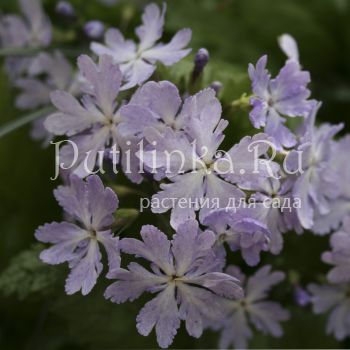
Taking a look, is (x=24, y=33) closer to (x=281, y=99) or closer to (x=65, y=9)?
(x=65, y=9)

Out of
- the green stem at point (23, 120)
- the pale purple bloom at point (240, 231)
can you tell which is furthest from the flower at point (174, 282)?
the green stem at point (23, 120)

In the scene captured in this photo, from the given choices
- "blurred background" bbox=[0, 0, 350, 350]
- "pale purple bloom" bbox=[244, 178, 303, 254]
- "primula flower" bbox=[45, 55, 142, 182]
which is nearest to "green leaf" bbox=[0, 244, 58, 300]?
"blurred background" bbox=[0, 0, 350, 350]

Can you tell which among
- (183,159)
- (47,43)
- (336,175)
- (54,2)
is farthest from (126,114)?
(54,2)

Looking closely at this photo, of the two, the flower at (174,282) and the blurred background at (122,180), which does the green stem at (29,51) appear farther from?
the flower at (174,282)

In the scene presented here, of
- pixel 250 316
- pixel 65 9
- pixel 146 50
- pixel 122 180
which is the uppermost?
pixel 65 9

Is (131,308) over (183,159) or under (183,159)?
under

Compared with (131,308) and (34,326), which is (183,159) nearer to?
(131,308)

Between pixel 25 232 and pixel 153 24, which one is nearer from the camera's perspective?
pixel 153 24

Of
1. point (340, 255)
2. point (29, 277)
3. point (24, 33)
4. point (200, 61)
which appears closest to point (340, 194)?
point (340, 255)
